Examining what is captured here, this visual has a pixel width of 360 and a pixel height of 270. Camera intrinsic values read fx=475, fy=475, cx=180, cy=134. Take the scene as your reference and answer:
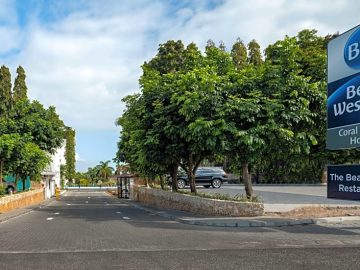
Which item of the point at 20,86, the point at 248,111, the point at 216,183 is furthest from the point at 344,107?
the point at 20,86

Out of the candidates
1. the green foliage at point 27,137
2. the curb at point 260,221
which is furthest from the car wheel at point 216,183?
the curb at point 260,221

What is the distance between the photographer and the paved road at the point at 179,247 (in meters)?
9.27

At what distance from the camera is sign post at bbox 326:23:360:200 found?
44.7ft

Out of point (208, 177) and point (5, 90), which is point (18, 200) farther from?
point (5, 90)

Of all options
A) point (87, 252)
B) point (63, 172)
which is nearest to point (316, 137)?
A: point (87, 252)

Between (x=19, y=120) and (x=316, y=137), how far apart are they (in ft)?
99.0

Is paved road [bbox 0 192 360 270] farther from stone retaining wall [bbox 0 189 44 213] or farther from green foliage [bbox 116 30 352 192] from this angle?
stone retaining wall [bbox 0 189 44 213]

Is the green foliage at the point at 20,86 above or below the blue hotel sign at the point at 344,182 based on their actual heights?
above

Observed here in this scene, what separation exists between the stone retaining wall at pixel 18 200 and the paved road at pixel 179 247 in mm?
9986

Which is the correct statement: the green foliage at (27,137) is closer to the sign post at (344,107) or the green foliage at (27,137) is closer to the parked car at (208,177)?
the parked car at (208,177)

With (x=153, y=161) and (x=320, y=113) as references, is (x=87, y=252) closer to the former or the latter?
(x=320, y=113)

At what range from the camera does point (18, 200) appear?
30.7 m

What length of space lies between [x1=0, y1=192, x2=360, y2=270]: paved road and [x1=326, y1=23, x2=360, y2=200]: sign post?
58.8 inches

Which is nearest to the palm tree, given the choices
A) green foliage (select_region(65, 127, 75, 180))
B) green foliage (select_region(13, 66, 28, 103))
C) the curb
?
green foliage (select_region(65, 127, 75, 180))
